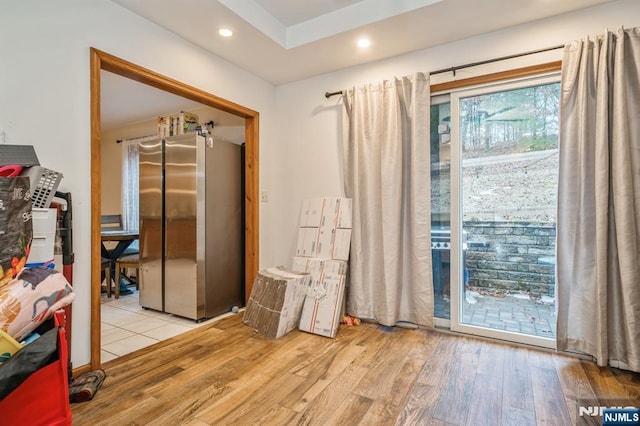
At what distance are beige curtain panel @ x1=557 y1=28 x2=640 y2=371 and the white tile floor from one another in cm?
301

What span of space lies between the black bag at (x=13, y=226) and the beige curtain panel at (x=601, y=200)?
9.82 feet

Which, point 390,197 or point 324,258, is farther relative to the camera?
point 324,258

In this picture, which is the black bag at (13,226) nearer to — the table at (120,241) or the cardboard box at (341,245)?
the cardboard box at (341,245)

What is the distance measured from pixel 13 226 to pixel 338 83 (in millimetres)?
2839

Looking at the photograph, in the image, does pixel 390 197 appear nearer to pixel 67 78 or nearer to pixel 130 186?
pixel 67 78

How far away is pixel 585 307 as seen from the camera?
2234mm

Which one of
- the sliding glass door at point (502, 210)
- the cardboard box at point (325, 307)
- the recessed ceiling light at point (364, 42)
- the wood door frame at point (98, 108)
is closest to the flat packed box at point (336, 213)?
the cardboard box at point (325, 307)

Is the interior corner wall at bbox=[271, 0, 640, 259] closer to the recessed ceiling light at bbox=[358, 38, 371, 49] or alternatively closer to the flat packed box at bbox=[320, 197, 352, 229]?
the flat packed box at bbox=[320, 197, 352, 229]

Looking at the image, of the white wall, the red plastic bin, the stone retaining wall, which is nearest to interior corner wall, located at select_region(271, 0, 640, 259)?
the white wall

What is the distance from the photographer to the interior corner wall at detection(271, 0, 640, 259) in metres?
2.35

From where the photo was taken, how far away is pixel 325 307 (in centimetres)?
285

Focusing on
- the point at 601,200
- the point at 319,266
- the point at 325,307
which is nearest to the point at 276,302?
the point at 325,307

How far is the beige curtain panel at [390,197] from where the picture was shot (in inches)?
110

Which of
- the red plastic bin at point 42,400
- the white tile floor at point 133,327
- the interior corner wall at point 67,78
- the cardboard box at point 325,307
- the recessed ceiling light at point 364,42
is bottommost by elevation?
the white tile floor at point 133,327
